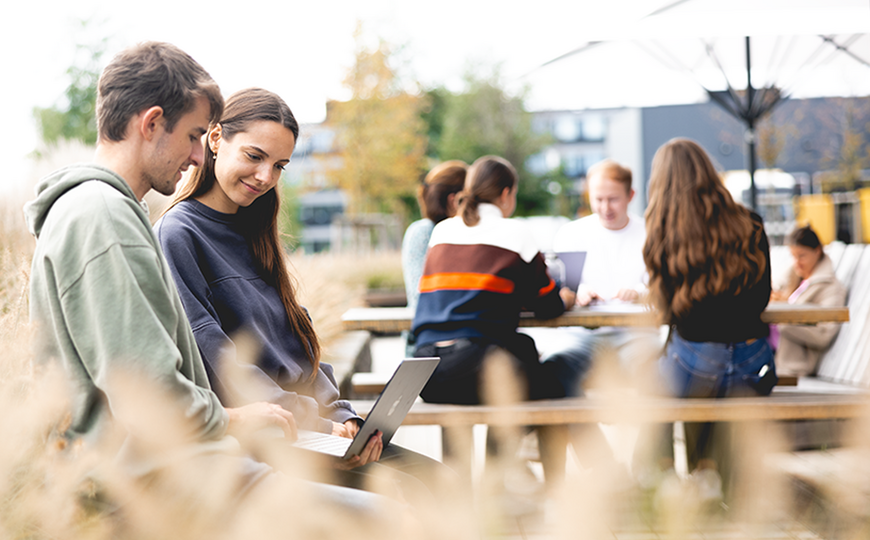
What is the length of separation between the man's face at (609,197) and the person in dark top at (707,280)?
0.99 metres

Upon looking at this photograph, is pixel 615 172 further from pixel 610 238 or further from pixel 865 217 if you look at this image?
pixel 865 217

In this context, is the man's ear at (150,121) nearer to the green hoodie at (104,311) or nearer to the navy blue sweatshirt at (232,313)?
the green hoodie at (104,311)

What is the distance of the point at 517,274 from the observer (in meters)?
3.28

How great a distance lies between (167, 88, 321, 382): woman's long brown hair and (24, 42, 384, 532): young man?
57 cm

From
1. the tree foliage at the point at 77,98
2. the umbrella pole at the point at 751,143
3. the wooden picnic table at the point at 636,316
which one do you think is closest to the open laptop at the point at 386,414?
the wooden picnic table at the point at 636,316

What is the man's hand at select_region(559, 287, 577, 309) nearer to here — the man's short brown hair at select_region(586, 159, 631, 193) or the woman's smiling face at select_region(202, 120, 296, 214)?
the man's short brown hair at select_region(586, 159, 631, 193)

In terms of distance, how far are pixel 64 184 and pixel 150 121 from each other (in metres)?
0.22

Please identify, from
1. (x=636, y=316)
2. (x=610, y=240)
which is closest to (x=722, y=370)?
(x=636, y=316)

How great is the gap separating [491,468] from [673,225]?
267cm

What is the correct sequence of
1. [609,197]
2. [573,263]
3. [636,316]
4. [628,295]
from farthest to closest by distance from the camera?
[609,197] → [628,295] → [573,263] → [636,316]

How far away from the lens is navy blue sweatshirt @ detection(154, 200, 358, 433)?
6.50ft

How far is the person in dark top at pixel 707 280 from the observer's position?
11.0 feet

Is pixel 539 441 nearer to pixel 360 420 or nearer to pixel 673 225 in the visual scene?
pixel 673 225

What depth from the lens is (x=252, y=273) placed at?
2266 millimetres
